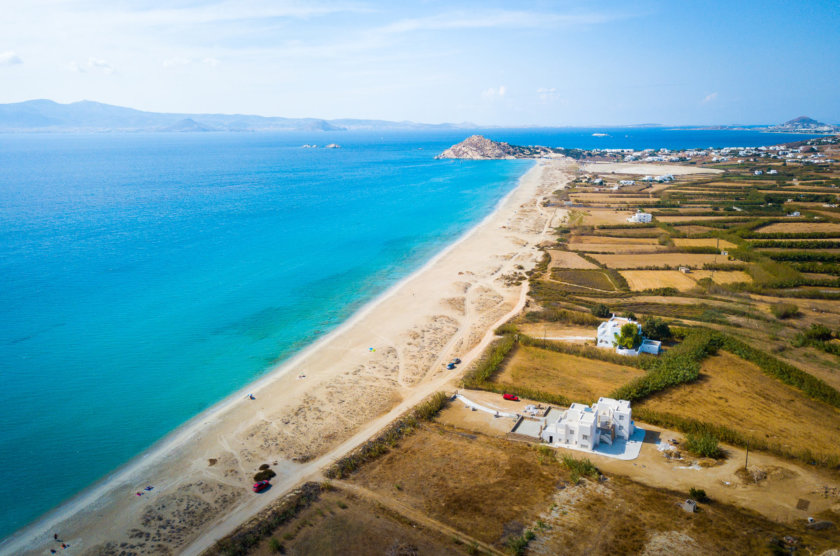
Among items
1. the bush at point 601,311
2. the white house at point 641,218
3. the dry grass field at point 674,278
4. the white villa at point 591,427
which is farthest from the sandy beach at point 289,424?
the white house at point 641,218

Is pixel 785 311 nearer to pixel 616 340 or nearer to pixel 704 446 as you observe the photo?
pixel 616 340

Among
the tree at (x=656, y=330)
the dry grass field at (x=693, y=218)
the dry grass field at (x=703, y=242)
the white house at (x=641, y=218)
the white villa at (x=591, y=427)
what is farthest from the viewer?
the white house at (x=641, y=218)

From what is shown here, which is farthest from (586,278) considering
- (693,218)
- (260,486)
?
(260,486)

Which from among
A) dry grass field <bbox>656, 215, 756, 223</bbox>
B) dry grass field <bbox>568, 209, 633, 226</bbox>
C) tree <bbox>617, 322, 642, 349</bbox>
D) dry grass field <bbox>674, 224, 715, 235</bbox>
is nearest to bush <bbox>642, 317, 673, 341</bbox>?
tree <bbox>617, 322, 642, 349</bbox>

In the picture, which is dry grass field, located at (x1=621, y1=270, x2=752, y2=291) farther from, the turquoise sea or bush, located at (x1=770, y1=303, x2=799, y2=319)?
the turquoise sea

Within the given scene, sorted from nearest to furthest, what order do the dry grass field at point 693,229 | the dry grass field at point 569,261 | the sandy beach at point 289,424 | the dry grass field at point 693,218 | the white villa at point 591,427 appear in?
the sandy beach at point 289,424 → the white villa at point 591,427 → the dry grass field at point 569,261 → the dry grass field at point 693,229 → the dry grass field at point 693,218

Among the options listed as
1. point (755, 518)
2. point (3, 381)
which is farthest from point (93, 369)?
point (755, 518)

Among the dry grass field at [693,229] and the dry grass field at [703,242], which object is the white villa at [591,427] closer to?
the dry grass field at [703,242]
